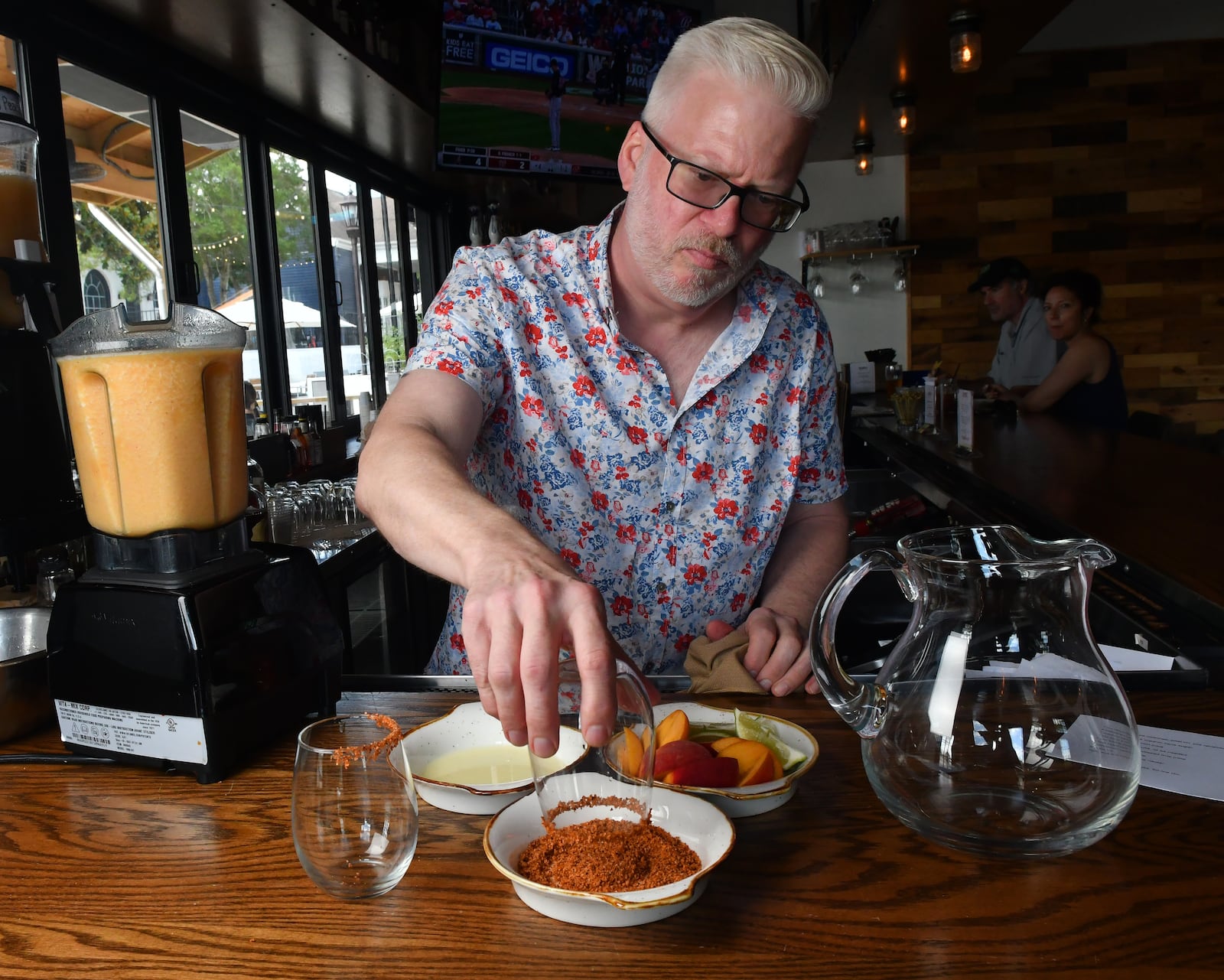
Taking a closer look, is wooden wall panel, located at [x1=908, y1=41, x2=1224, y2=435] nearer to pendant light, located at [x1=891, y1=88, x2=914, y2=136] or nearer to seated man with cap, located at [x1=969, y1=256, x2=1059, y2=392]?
seated man with cap, located at [x1=969, y1=256, x2=1059, y2=392]

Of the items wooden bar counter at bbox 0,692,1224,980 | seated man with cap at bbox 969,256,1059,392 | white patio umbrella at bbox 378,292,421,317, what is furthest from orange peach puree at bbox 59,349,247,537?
seated man with cap at bbox 969,256,1059,392

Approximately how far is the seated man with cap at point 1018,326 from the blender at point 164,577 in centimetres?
537

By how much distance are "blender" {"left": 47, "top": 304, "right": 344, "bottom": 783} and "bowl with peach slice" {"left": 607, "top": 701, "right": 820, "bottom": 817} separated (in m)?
0.48

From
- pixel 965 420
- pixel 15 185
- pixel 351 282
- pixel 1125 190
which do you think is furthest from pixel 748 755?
pixel 1125 190

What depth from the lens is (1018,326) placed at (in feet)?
20.0

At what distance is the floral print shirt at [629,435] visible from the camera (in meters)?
1.56

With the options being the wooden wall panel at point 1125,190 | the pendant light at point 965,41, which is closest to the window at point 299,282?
the pendant light at point 965,41

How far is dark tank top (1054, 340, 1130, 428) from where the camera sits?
4.88 metres

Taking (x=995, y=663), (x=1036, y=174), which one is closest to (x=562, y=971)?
(x=995, y=663)

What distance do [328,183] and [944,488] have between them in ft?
11.9

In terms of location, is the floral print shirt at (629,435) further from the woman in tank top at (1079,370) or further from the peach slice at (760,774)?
the woman in tank top at (1079,370)

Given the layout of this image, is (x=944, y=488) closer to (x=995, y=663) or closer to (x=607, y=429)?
(x=607, y=429)

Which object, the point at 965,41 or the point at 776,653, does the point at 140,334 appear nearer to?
the point at 776,653

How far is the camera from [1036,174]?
7109 millimetres
